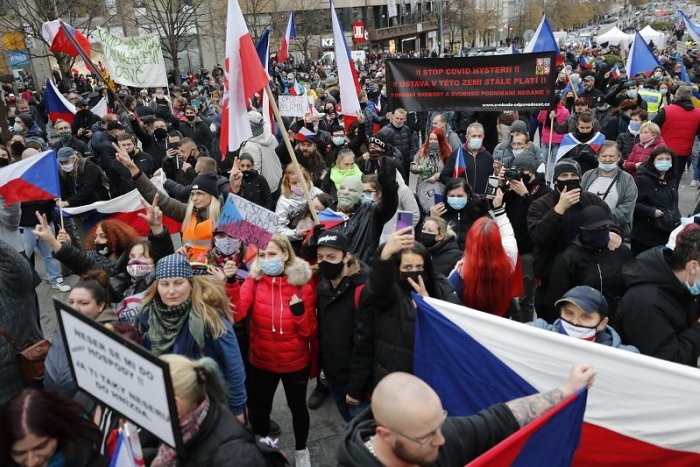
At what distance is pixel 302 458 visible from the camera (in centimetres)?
405

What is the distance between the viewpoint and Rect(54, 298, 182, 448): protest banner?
2053 mm

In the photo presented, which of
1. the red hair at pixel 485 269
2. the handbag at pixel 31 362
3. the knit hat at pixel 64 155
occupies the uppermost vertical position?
the knit hat at pixel 64 155

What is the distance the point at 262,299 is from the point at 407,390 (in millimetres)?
1886

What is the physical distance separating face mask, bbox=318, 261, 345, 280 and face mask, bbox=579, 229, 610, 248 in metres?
1.74

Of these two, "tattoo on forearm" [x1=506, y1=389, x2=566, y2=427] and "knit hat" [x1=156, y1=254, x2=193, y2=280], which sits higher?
"knit hat" [x1=156, y1=254, x2=193, y2=280]

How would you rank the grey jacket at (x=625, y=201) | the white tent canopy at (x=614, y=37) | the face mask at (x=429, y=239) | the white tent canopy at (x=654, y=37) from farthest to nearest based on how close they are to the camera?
the white tent canopy at (x=614, y=37) → the white tent canopy at (x=654, y=37) → the grey jacket at (x=625, y=201) → the face mask at (x=429, y=239)

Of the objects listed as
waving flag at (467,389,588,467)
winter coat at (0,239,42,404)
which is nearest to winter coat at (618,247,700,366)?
waving flag at (467,389,588,467)

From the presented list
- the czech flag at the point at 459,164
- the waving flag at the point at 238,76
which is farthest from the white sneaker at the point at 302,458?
the czech flag at the point at 459,164

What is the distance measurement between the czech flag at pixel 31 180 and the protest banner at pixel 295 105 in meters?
4.64

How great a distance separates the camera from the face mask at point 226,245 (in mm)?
4512

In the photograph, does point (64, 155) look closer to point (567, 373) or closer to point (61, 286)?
point (61, 286)

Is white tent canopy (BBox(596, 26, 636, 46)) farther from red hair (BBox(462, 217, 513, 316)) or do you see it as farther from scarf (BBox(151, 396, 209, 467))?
scarf (BBox(151, 396, 209, 467))

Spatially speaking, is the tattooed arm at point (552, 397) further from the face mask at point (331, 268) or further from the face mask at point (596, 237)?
the face mask at point (596, 237)

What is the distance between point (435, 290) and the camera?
11.6ft
